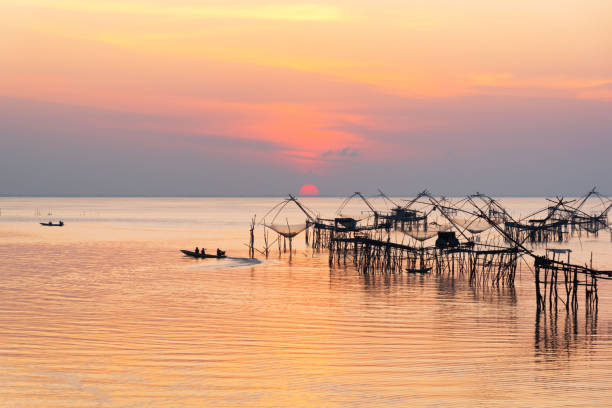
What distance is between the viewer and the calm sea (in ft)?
39.2

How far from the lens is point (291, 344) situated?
15.8m

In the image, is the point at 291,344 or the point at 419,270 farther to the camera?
Answer: the point at 419,270

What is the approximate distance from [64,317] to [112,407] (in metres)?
8.76

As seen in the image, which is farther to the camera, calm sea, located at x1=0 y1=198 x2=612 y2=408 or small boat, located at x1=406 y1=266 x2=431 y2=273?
small boat, located at x1=406 y1=266 x2=431 y2=273

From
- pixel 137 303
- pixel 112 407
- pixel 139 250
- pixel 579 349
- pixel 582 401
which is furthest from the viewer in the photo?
pixel 139 250

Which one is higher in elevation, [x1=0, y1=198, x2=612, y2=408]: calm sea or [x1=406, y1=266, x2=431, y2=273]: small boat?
[x1=406, y1=266, x2=431, y2=273]: small boat

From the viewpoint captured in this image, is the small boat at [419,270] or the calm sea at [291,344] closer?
the calm sea at [291,344]

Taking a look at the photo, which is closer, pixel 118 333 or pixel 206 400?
pixel 206 400

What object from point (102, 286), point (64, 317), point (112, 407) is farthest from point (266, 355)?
point (102, 286)

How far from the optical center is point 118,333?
55.0ft

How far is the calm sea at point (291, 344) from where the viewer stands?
1194 centimetres

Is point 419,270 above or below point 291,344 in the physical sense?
above

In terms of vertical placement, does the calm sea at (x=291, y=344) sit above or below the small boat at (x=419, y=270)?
below

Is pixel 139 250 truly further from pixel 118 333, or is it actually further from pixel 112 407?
pixel 112 407
